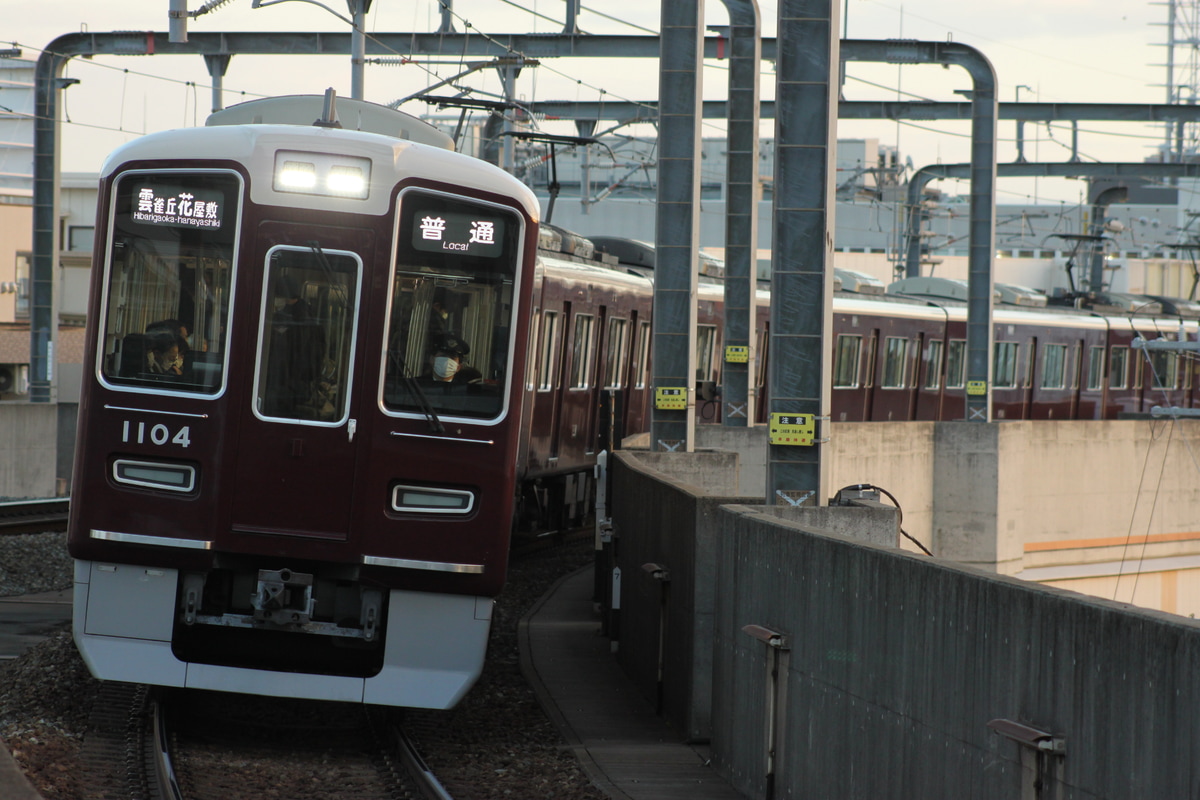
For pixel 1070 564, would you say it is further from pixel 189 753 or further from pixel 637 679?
pixel 189 753

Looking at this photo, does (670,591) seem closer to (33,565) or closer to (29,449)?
(33,565)

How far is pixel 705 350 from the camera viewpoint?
2236cm

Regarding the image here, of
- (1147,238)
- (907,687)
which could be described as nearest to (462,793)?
(907,687)

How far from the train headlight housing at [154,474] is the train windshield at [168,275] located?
0.41 m

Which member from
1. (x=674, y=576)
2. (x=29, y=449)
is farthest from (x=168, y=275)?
(x=29, y=449)

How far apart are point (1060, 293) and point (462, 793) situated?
31.3 meters

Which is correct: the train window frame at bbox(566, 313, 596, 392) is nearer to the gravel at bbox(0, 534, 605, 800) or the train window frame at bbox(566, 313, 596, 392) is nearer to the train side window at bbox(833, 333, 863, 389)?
the gravel at bbox(0, 534, 605, 800)

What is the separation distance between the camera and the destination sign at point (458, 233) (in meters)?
8.00

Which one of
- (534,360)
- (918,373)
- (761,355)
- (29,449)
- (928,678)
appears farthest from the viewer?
(918,373)

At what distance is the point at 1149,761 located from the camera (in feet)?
13.8

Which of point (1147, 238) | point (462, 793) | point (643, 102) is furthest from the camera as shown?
point (1147, 238)

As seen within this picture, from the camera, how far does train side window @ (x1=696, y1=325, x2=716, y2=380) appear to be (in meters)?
22.2

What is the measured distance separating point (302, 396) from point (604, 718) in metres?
2.93

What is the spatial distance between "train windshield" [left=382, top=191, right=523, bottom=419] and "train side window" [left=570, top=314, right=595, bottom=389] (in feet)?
29.0
